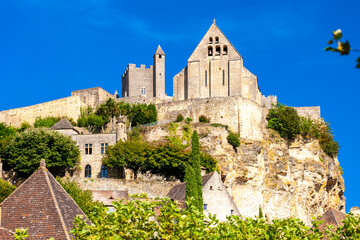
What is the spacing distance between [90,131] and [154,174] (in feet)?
47.3

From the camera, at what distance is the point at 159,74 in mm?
84938

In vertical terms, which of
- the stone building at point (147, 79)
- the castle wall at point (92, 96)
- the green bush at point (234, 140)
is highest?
the stone building at point (147, 79)

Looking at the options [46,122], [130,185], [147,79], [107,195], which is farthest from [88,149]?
[147,79]

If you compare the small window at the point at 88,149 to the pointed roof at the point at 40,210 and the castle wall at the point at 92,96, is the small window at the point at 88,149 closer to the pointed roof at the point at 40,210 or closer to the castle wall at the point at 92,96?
the castle wall at the point at 92,96

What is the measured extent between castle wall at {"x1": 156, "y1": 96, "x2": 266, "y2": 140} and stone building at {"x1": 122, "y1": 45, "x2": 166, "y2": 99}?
14967 mm

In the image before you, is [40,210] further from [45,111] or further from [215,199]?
[45,111]

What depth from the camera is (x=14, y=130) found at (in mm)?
69500

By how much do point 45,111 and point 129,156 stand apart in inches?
808

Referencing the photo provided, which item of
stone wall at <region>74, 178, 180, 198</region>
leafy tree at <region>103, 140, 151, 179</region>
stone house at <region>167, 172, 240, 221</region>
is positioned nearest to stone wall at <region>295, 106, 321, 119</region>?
leafy tree at <region>103, 140, 151, 179</region>

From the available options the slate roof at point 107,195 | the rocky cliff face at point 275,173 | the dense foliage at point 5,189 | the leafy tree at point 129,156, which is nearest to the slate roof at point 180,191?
the slate roof at point 107,195

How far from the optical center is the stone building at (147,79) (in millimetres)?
84375

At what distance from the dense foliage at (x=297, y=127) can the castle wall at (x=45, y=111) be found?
21479 millimetres

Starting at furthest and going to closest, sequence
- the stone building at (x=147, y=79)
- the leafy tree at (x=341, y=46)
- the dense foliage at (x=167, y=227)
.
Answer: the stone building at (x=147, y=79) < the dense foliage at (x=167, y=227) < the leafy tree at (x=341, y=46)

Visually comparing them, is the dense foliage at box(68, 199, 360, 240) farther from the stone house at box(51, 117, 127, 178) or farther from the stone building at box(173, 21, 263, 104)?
the stone building at box(173, 21, 263, 104)
